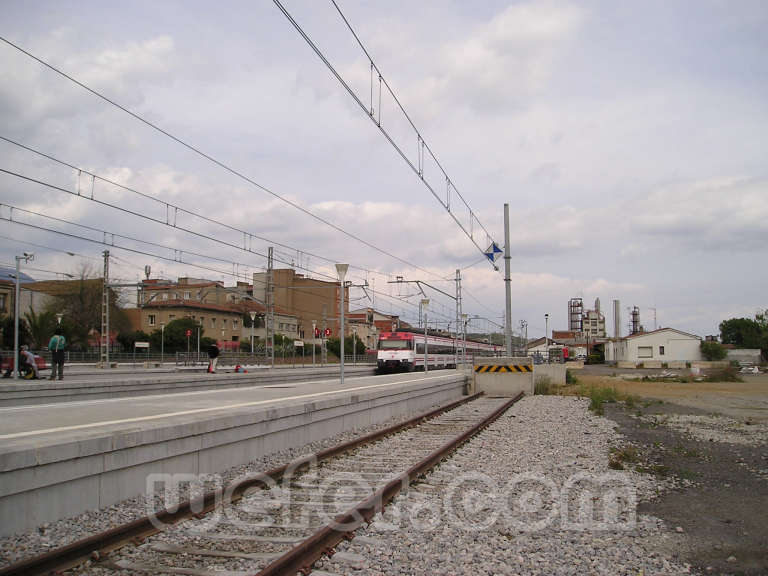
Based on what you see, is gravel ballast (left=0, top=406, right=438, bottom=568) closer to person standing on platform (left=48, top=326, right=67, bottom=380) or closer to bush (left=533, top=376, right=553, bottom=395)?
person standing on platform (left=48, top=326, right=67, bottom=380)

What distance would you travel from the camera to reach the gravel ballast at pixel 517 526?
17.7ft

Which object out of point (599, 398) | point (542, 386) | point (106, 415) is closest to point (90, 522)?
point (106, 415)

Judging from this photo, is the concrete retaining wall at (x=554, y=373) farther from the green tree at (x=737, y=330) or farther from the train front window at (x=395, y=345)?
the green tree at (x=737, y=330)

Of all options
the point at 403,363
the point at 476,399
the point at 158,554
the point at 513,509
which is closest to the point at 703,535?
the point at 513,509

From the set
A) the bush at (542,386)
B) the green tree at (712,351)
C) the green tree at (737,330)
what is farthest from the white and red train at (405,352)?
the green tree at (737,330)

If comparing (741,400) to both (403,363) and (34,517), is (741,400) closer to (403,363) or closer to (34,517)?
(403,363)

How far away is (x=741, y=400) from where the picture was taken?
85.2 feet

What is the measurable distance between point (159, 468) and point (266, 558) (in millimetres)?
2809

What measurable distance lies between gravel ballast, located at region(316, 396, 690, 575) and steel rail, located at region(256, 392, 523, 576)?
0.12 m

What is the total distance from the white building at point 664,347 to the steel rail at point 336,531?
81.1 meters

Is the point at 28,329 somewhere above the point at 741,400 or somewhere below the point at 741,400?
above

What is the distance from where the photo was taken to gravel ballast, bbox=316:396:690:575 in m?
5.39

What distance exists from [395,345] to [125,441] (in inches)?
1496

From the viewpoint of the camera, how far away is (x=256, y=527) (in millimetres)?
6277
